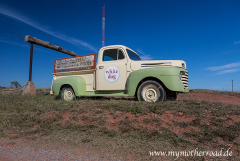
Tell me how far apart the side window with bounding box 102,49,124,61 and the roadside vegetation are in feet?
6.64

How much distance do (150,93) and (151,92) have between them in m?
0.05

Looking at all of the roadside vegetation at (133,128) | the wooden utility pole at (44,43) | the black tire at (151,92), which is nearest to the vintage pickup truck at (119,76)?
the black tire at (151,92)

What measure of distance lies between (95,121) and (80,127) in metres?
0.42

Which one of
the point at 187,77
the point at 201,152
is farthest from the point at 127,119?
the point at 187,77

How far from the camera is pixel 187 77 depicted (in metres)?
5.42

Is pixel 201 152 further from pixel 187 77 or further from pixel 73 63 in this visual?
pixel 73 63

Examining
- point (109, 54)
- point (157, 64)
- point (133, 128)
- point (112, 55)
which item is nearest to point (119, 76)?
point (112, 55)

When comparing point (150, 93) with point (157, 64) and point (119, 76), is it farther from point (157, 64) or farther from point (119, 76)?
point (119, 76)

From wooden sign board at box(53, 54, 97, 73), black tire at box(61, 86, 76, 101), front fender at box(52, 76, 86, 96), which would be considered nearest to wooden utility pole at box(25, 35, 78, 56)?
wooden sign board at box(53, 54, 97, 73)

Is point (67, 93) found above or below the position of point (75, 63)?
below

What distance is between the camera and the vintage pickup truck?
4879mm

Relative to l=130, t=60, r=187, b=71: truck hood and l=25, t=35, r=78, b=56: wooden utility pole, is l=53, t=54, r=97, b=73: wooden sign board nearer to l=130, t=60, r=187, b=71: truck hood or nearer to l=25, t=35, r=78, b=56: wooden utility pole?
l=130, t=60, r=187, b=71: truck hood

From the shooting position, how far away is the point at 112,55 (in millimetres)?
6141

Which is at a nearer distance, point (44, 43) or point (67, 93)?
point (67, 93)
